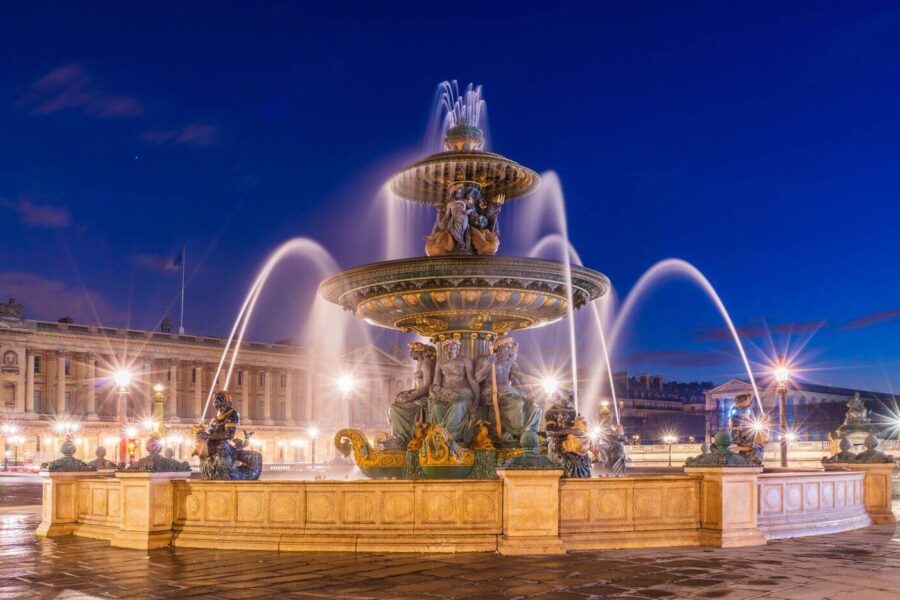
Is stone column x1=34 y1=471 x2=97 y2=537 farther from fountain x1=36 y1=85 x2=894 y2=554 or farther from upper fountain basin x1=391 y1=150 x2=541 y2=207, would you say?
upper fountain basin x1=391 y1=150 x2=541 y2=207

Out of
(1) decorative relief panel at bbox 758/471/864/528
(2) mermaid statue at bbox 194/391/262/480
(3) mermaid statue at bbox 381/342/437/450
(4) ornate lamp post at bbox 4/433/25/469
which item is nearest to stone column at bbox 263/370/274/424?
(4) ornate lamp post at bbox 4/433/25/469

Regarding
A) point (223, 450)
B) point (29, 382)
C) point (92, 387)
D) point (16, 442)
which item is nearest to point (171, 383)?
point (92, 387)

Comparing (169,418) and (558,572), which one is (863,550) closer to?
(558,572)

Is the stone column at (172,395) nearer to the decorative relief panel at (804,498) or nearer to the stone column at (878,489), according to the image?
the stone column at (878,489)

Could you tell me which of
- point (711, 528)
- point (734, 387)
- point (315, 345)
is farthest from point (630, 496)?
point (734, 387)

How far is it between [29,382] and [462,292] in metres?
86.4

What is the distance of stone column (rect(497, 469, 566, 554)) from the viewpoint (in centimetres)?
1112

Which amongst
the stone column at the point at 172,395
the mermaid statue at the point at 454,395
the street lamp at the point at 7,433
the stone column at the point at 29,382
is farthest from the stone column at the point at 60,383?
the mermaid statue at the point at 454,395

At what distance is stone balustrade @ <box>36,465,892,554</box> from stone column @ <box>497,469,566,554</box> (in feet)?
0.04

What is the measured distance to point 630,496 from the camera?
1177 centimetres

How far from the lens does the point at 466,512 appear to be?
1137 centimetres

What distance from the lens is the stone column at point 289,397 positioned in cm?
11256

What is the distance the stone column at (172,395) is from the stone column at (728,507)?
9455 centimetres

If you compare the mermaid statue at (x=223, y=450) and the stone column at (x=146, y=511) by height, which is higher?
the mermaid statue at (x=223, y=450)
